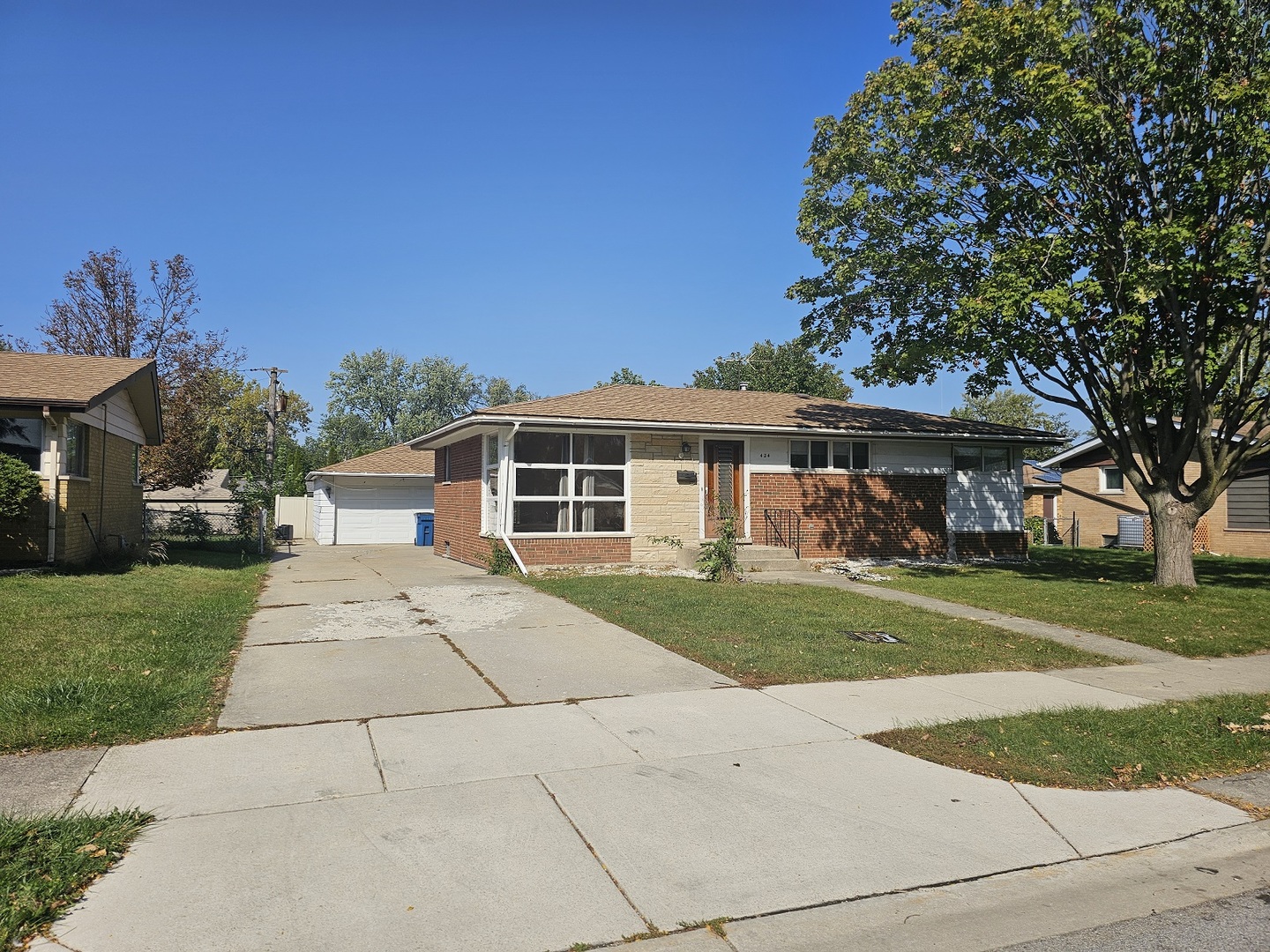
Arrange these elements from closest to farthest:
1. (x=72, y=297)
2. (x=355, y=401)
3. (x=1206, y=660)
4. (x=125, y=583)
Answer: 1. (x=1206, y=660)
2. (x=125, y=583)
3. (x=72, y=297)
4. (x=355, y=401)

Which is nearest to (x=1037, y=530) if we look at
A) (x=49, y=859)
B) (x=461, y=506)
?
(x=461, y=506)

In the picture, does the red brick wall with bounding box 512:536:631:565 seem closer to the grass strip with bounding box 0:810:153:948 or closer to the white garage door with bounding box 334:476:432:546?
the grass strip with bounding box 0:810:153:948

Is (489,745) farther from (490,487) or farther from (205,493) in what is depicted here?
(205,493)

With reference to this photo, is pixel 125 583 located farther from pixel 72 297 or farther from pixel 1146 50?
pixel 72 297

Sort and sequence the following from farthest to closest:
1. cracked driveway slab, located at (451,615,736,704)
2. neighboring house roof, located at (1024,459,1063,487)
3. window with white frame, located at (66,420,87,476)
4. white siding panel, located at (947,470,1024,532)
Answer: neighboring house roof, located at (1024,459,1063,487)
white siding panel, located at (947,470,1024,532)
window with white frame, located at (66,420,87,476)
cracked driveway slab, located at (451,615,736,704)

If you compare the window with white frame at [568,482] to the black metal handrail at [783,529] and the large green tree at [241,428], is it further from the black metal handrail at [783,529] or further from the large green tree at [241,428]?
the large green tree at [241,428]

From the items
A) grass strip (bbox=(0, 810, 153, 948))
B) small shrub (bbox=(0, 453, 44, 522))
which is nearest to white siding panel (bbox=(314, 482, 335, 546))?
small shrub (bbox=(0, 453, 44, 522))

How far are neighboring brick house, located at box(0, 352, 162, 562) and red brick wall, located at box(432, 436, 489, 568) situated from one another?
22.2ft

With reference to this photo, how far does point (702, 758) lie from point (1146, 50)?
1363 cm

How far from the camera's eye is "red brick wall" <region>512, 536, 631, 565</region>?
15945 mm

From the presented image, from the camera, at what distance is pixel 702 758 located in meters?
5.32

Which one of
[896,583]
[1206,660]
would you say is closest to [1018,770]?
[1206,660]

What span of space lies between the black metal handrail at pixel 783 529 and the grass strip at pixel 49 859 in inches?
574

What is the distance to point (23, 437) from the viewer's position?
46.2ft
